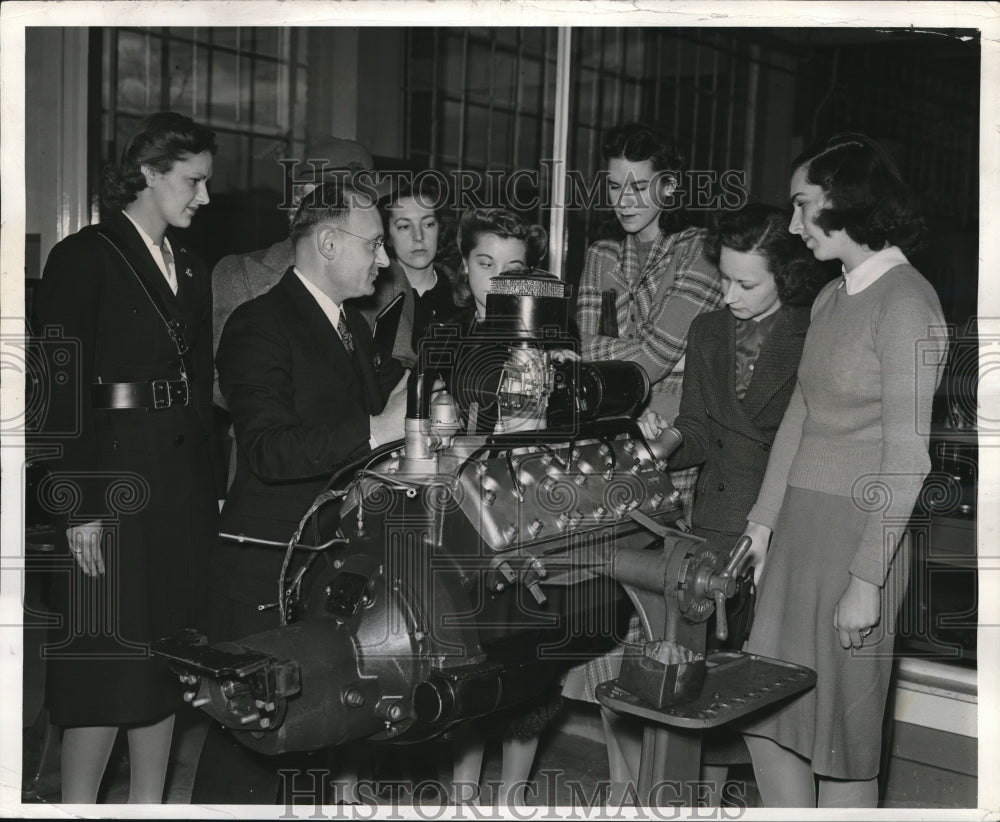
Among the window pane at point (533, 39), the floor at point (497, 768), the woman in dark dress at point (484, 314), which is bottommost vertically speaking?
the floor at point (497, 768)

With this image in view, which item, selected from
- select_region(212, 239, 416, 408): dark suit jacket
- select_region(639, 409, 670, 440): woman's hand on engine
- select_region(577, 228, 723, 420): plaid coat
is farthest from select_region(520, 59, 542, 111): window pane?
select_region(639, 409, 670, 440): woman's hand on engine

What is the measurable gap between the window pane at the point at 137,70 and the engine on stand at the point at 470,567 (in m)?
4.43

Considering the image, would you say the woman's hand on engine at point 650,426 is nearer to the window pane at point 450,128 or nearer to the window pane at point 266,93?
the window pane at point 450,128

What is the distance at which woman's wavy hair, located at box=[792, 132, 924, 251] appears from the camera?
226cm

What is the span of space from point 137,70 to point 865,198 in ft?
15.5

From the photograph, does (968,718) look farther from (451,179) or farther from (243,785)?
(451,179)

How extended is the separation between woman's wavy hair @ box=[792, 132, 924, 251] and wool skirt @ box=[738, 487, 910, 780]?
1.95ft

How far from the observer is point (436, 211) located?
324 centimetres

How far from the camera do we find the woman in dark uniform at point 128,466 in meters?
2.46

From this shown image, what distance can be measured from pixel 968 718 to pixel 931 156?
20.9 feet

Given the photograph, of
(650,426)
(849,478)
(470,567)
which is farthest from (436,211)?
(470,567)

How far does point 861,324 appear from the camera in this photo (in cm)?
224

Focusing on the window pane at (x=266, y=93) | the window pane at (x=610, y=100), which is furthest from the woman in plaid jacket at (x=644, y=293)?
Result: the window pane at (x=610, y=100)

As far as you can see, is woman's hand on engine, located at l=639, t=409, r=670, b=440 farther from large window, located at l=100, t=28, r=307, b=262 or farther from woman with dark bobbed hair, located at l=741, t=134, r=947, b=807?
large window, located at l=100, t=28, r=307, b=262
